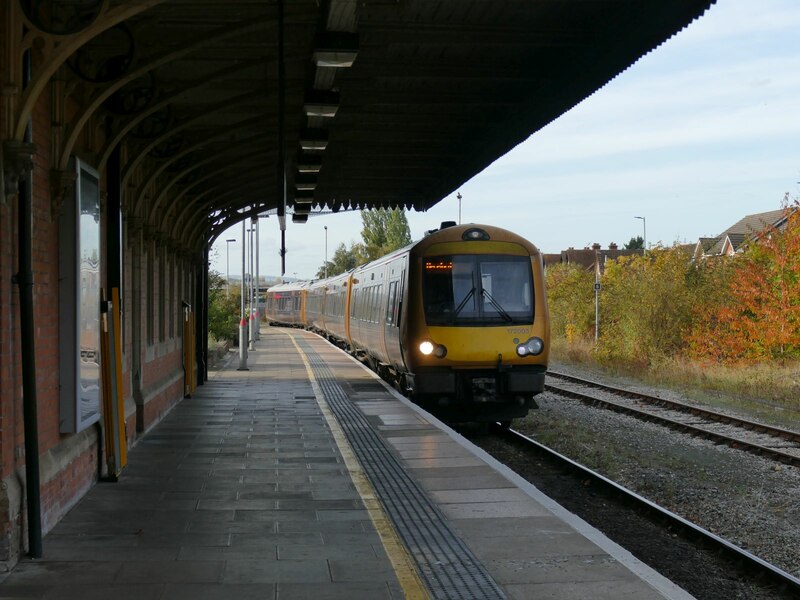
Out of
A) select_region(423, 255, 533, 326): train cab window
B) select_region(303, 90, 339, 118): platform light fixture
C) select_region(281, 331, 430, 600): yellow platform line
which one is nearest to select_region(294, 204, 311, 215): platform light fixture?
select_region(423, 255, 533, 326): train cab window

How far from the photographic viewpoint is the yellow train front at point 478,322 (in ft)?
44.3

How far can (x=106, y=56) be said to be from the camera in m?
8.61

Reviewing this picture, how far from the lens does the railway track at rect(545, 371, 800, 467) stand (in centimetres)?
1274

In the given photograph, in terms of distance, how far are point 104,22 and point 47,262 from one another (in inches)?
74.6

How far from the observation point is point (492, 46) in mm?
9133

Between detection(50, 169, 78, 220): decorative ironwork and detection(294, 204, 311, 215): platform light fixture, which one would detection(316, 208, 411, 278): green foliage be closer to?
detection(294, 204, 311, 215): platform light fixture

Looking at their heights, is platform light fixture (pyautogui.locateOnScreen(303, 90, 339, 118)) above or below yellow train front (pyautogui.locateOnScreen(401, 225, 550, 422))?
above

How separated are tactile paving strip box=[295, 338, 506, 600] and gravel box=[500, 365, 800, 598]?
269cm

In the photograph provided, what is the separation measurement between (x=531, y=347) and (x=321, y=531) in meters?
7.27

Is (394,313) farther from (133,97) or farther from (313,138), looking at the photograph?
(133,97)

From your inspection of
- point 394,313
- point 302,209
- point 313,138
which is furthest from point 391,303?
point 313,138

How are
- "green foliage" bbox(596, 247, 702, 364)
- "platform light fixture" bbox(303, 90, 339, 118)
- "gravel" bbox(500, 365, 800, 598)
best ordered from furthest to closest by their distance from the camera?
1. "green foliage" bbox(596, 247, 702, 364)
2. "platform light fixture" bbox(303, 90, 339, 118)
3. "gravel" bbox(500, 365, 800, 598)

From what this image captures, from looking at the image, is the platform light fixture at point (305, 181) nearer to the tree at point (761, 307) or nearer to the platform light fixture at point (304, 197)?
the platform light fixture at point (304, 197)

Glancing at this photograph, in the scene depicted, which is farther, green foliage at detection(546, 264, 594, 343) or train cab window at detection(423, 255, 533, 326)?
green foliage at detection(546, 264, 594, 343)
